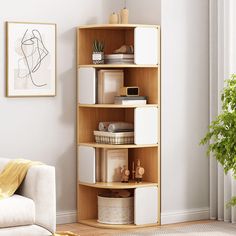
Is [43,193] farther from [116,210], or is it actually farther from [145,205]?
[145,205]

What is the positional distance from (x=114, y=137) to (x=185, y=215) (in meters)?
0.97

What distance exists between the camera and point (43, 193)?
183 inches

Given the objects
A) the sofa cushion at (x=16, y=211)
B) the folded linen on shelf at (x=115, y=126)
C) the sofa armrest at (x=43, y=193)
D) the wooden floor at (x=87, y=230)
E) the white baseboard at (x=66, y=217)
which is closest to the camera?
the sofa cushion at (x=16, y=211)

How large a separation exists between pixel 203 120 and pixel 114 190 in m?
0.98

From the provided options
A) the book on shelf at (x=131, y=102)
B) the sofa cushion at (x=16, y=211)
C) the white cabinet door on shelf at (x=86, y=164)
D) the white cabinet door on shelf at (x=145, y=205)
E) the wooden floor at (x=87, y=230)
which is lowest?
the wooden floor at (x=87, y=230)

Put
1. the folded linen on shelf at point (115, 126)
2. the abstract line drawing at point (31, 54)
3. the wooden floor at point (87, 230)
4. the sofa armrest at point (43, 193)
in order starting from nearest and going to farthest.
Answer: the sofa armrest at point (43, 193)
the wooden floor at point (87, 230)
the abstract line drawing at point (31, 54)
the folded linen on shelf at point (115, 126)

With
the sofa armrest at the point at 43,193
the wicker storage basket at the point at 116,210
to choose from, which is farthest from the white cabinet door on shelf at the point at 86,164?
the sofa armrest at the point at 43,193

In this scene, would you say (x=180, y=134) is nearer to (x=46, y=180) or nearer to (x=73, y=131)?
(x=73, y=131)

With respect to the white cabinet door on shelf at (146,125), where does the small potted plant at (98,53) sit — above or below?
above

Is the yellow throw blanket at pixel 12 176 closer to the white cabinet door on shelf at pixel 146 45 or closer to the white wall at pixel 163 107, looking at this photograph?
the white wall at pixel 163 107

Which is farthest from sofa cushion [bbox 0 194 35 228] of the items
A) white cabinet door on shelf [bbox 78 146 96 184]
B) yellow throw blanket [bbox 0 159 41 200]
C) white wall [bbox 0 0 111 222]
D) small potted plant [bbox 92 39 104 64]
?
small potted plant [bbox 92 39 104 64]

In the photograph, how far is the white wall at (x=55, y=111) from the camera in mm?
5566

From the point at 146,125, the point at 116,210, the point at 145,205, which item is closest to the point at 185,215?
the point at 145,205

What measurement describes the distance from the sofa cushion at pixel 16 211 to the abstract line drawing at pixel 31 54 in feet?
4.43
